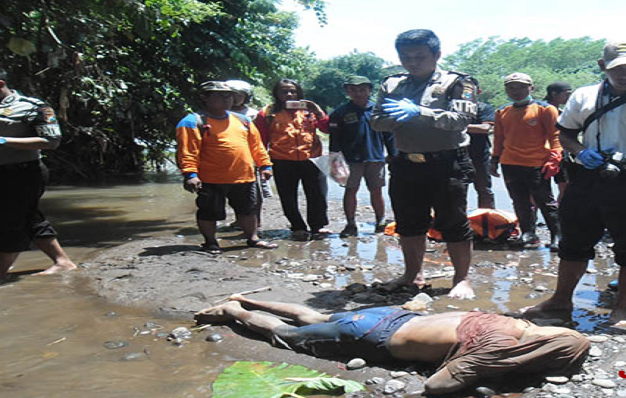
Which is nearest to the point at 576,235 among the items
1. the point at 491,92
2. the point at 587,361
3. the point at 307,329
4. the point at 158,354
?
the point at 587,361

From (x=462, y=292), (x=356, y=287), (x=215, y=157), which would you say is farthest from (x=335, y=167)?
(x=462, y=292)

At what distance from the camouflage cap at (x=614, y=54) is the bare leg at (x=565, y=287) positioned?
4.25ft

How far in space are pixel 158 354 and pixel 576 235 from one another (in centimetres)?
277

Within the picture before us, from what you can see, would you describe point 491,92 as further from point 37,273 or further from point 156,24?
point 37,273

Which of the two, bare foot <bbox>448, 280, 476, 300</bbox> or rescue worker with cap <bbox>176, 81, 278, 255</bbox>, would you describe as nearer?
bare foot <bbox>448, 280, 476, 300</bbox>

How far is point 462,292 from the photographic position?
465 centimetres

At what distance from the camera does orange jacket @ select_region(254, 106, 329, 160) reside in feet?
24.1

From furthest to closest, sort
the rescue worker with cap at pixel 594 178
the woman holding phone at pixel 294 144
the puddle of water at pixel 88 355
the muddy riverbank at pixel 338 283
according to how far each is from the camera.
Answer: the woman holding phone at pixel 294 144 < the rescue worker with cap at pixel 594 178 < the muddy riverbank at pixel 338 283 < the puddle of water at pixel 88 355

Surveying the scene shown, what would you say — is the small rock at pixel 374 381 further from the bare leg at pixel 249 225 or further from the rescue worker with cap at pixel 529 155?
the rescue worker with cap at pixel 529 155

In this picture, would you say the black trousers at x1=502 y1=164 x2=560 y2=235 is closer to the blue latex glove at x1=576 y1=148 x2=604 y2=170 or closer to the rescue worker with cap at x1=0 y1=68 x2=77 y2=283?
the blue latex glove at x1=576 y1=148 x2=604 y2=170

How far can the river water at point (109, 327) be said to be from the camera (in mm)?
3182

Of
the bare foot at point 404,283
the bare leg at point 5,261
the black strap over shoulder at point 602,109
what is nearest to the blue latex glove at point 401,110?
the black strap over shoulder at point 602,109

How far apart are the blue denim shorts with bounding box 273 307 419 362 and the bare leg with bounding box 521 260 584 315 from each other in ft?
3.96

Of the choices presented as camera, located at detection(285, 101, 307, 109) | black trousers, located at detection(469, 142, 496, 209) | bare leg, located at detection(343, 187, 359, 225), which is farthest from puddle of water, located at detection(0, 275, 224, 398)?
black trousers, located at detection(469, 142, 496, 209)
